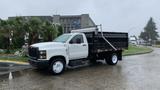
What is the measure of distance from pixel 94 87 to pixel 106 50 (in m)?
6.09

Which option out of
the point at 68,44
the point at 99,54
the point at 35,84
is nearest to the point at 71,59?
the point at 68,44

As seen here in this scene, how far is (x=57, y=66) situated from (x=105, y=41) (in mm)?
4154

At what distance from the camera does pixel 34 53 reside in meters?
11.5

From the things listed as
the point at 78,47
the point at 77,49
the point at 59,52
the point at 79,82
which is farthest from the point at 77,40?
the point at 79,82

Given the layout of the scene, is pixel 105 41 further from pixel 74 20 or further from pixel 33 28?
pixel 74 20

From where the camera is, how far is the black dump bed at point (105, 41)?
13720 millimetres

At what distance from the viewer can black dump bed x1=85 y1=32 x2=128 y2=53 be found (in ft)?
45.0

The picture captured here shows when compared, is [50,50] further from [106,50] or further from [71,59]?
[106,50]

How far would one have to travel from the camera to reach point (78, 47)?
12.7 metres

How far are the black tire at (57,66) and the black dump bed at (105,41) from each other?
8.44 feet

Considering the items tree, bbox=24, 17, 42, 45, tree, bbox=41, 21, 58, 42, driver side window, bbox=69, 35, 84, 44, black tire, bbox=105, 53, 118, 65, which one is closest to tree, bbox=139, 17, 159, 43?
tree, bbox=41, 21, 58, 42

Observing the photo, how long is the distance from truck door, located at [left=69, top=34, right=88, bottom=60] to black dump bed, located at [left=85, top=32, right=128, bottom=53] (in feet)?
1.97

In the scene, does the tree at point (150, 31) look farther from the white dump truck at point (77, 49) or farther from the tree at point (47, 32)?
the white dump truck at point (77, 49)

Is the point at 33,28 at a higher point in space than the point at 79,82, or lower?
higher
